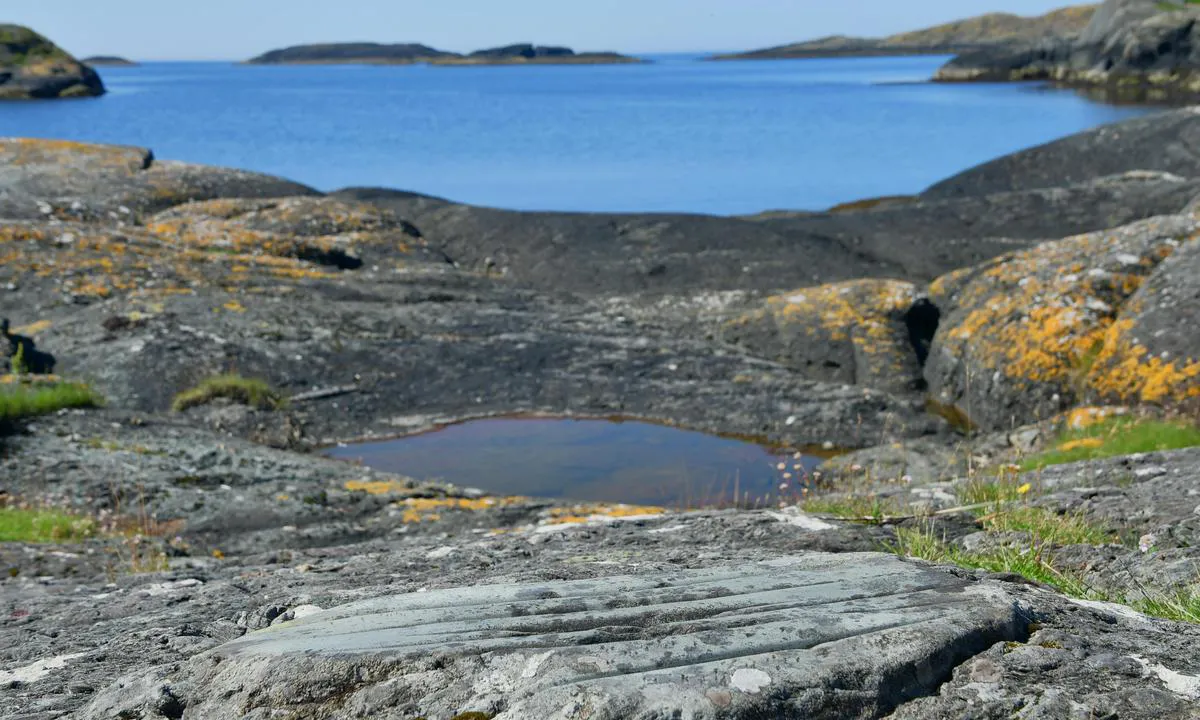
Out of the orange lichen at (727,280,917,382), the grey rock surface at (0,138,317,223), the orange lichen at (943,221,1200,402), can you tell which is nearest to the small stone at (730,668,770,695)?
the orange lichen at (943,221,1200,402)

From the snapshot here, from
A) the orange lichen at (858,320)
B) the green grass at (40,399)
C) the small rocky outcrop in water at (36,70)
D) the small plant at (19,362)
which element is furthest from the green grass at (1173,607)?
the small rocky outcrop in water at (36,70)

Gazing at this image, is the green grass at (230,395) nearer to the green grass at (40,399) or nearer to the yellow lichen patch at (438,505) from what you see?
the green grass at (40,399)

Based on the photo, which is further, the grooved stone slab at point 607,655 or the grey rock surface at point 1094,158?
the grey rock surface at point 1094,158

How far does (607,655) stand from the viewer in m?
2.76

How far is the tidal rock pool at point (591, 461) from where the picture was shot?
11094mm

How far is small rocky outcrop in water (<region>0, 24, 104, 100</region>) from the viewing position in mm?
93125

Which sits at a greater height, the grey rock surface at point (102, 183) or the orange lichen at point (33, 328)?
the grey rock surface at point (102, 183)

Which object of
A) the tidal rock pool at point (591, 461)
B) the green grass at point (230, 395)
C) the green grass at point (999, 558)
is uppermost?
the green grass at point (999, 558)

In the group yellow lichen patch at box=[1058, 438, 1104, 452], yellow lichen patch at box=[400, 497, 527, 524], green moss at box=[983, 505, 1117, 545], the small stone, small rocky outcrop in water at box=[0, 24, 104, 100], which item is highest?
small rocky outcrop in water at box=[0, 24, 104, 100]

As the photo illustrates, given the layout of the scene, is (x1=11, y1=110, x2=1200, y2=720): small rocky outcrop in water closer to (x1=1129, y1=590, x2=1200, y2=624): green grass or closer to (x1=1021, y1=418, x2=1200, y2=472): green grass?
(x1=1129, y1=590, x2=1200, y2=624): green grass

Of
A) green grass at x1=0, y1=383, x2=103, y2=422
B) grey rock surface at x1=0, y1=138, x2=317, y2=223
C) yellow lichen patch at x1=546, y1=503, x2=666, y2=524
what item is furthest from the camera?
grey rock surface at x1=0, y1=138, x2=317, y2=223

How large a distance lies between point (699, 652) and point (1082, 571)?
2554mm

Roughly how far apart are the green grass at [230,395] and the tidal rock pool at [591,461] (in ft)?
4.42

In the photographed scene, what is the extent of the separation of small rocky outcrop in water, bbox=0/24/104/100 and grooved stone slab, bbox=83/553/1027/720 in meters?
104
